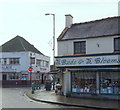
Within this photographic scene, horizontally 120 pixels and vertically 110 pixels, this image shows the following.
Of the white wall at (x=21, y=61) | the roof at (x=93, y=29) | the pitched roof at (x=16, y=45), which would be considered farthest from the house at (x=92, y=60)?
the pitched roof at (x=16, y=45)

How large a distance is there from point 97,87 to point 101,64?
2.08m

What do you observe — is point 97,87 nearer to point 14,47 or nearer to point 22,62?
point 22,62

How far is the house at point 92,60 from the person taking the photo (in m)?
17.2

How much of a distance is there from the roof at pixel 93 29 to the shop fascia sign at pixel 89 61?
2457 millimetres

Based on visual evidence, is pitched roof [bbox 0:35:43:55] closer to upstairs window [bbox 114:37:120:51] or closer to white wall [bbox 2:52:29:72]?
white wall [bbox 2:52:29:72]

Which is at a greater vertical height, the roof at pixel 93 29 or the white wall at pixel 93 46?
the roof at pixel 93 29

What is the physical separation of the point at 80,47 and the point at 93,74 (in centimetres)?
318

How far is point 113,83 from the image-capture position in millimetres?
17469

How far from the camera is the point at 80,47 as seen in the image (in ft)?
66.6

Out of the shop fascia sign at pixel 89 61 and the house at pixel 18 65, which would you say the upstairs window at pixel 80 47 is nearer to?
the shop fascia sign at pixel 89 61

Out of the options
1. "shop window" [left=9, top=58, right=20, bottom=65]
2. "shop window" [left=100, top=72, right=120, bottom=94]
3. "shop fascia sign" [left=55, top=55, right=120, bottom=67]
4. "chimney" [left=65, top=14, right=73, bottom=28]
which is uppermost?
"chimney" [left=65, top=14, right=73, bottom=28]

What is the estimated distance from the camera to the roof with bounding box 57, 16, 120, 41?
1922 cm

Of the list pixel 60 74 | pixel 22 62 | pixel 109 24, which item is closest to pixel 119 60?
pixel 109 24

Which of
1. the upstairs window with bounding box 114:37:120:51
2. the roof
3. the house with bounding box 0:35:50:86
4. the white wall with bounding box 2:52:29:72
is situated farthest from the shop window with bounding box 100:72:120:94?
the white wall with bounding box 2:52:29:72
